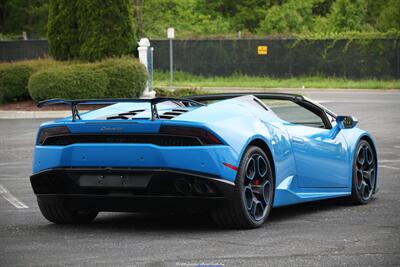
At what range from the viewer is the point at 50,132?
8.07 m

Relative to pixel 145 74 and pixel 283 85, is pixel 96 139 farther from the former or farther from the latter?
pixel 283 85

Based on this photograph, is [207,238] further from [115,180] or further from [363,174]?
[363,174]

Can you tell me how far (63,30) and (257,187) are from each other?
888 inches

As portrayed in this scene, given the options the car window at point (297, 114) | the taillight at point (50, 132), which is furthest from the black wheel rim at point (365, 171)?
the taillight at point (50, 132)

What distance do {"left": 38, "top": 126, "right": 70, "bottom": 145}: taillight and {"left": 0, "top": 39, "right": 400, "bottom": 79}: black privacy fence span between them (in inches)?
1580

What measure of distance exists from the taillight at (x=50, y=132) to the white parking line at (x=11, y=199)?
1.91 metres

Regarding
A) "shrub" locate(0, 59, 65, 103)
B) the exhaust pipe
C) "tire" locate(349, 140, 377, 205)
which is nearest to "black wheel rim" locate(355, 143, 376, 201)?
"tire" locate(349, 140, 377, 205)

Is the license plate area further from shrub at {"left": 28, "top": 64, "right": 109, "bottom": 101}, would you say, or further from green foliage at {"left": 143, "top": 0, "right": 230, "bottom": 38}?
green foliage at {"left": 143, "top": 0, "right": 230, "bottom": 38}

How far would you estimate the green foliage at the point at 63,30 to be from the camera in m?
29.7

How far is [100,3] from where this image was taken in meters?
29.4

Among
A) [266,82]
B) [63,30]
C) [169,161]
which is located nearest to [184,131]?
[169,161]

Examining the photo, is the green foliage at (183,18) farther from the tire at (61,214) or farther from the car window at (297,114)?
the tire at (61,214)

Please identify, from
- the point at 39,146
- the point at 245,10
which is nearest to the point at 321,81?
the point at 245,10

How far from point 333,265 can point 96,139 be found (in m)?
2.33
